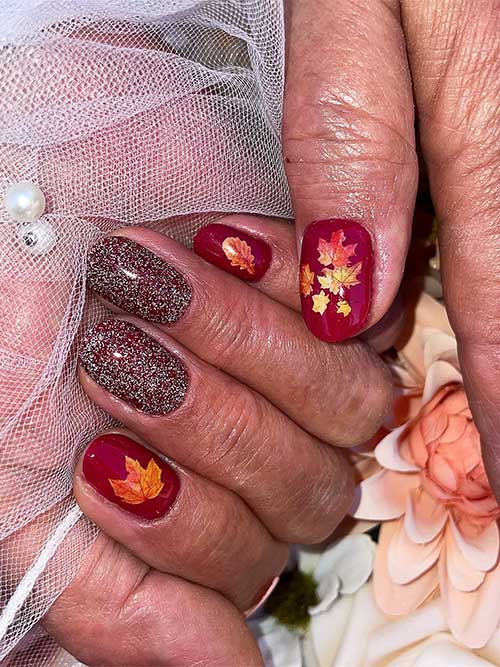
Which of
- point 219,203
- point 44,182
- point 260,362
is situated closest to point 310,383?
point 260,362

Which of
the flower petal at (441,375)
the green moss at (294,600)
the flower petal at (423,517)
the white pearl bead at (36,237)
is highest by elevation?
the white pearl bead at (36,237)

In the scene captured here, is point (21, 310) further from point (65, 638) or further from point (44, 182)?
point (65, 638)

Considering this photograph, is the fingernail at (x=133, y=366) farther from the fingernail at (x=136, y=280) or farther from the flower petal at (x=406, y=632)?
the flower petal at (x=406, y=632)

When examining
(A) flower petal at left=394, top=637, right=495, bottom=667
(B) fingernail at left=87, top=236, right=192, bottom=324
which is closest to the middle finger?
(B) fingernail at left=87, top=236, right=192, bottom=324

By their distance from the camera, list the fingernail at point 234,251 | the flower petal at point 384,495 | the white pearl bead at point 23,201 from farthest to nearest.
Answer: the flower petal at point 384,495 < the fingernail at point 234,251 < the white pearl bead at point 23,201

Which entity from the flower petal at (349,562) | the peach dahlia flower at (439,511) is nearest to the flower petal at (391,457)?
the peach dahlia flower at (439,511)

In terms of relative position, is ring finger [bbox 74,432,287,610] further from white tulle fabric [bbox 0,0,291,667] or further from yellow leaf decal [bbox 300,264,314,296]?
yellow leaf decal [bbox 300,264,314,296]
